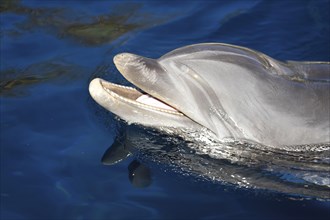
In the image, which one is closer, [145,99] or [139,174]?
[139,174]

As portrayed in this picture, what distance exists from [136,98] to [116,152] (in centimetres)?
59

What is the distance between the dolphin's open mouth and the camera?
23.7ft

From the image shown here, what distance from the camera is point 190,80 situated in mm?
6965

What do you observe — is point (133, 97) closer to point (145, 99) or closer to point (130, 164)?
point (145, 99)

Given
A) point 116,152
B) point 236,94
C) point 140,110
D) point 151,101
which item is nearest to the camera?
point 236,94

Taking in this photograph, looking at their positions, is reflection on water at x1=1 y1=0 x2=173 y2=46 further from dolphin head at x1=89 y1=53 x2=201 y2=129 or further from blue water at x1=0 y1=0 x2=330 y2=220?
dolphin head at x1=89 y1=53 x2=201 y2=129

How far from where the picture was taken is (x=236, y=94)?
6934mm

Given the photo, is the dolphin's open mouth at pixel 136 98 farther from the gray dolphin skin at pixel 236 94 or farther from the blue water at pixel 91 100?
the blue water at pixel 91 100

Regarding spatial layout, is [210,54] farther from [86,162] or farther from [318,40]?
[318,40]

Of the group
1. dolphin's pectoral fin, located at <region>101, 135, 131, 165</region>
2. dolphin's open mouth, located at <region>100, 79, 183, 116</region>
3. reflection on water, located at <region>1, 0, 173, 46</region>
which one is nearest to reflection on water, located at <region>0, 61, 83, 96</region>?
reflection on water, located at <region>1, 0, 173, 46</region>

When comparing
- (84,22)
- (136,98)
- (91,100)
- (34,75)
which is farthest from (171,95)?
(84,22)

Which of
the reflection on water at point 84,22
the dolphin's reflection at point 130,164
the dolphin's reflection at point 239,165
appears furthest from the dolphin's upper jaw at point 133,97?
the reflection on water at point 84,22

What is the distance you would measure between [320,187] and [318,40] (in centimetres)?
385

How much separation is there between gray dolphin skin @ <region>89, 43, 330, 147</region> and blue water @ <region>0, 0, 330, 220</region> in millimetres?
561
